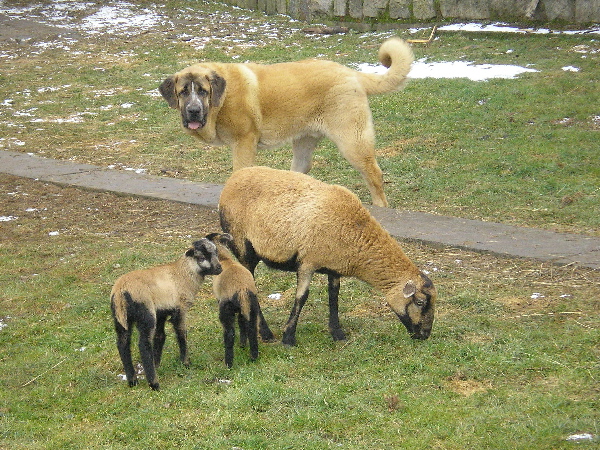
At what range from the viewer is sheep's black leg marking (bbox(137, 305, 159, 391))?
6.28m

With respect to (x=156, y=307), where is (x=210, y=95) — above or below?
above

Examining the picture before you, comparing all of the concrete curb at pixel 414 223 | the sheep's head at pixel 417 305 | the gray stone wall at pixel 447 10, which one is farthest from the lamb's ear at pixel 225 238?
the gray stone wall at pixel 447 10

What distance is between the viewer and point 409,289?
275 inches

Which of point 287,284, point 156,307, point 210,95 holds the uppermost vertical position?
point 210,95

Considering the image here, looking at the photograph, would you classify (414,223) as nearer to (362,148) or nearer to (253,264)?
(362,148)

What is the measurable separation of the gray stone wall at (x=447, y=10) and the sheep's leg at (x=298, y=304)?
12691 millimetres

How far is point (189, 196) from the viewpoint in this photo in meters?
11.6

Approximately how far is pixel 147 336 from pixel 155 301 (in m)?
0.30

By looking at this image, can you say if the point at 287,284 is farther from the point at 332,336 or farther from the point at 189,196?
the point at 189,196

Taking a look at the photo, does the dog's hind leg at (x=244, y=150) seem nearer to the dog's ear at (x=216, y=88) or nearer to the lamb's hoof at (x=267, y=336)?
the dog's ear at (x=216, y=88)

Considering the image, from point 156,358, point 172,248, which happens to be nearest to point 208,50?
point 172,248

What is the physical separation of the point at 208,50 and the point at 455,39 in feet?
19.5

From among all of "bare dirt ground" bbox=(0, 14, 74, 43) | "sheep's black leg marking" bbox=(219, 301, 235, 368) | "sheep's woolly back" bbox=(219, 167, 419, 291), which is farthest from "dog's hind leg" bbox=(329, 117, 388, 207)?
"bare dirt ground" bbox=(0, 14, 74, 43)

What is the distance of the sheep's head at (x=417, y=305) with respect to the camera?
6.99 m
